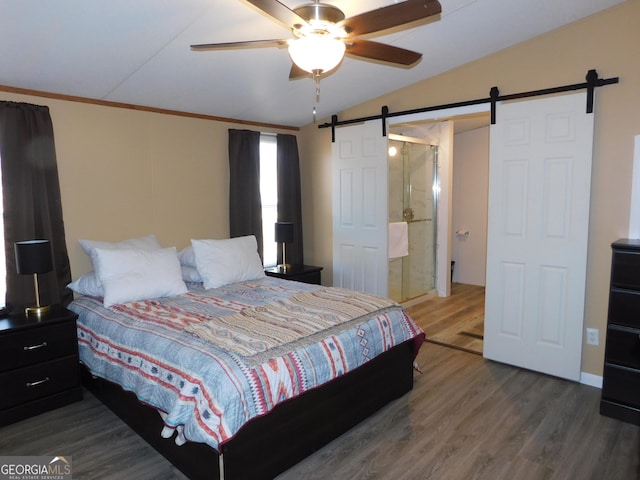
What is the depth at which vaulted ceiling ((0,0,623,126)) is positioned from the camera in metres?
2.34

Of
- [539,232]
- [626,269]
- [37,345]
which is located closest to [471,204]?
[539,232]

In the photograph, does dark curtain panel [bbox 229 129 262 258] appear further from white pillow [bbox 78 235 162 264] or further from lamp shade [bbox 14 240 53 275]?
lamp shade [bbox 14 240 53 275]

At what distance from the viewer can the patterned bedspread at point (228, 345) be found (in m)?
1.95

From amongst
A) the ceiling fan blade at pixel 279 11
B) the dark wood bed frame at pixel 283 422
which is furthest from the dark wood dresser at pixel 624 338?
the ceiling fan blade at pixel 279 11

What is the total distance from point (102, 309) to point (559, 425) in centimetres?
307

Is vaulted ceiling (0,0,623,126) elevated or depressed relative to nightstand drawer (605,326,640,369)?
elevated

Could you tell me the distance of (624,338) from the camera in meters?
2.65

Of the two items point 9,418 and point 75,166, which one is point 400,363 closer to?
point 9,418

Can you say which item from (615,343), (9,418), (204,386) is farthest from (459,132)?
(9,418)

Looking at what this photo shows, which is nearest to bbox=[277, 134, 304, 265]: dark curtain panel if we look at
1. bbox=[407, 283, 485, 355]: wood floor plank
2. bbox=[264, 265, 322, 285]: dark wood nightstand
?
bbox=[264, 265, 322, 285]: dark wood nightstand

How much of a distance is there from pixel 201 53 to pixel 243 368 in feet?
7.05

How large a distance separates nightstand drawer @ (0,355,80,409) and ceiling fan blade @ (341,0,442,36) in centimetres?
270

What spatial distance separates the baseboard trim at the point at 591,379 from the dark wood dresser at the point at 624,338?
469mm

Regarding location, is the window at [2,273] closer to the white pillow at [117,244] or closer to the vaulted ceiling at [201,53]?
the white pillow at [117,244]
